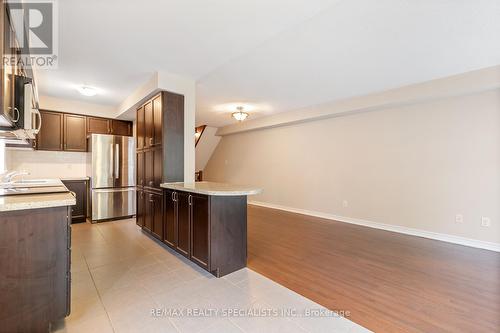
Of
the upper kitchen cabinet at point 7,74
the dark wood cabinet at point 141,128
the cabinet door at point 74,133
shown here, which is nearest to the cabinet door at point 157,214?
the dark wood cabinet at point 141,128

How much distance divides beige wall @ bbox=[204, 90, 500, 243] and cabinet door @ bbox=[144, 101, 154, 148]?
3.75 meters

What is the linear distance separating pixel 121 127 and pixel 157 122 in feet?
8.32

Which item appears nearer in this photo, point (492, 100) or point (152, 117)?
point (492, 100)

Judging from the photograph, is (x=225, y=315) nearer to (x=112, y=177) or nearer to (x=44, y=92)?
(x=112, y=177)

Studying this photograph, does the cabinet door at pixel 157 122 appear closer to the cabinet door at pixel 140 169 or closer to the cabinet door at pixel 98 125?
the cabinet door at pixel 140 169

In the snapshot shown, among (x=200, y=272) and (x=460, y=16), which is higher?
(x=460, y=16)

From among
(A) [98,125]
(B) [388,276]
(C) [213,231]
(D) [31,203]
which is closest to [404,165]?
(B) [388,276]

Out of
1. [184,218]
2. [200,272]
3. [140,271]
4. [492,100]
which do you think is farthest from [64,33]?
[492,100]

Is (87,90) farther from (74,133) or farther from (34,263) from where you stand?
(34,263)

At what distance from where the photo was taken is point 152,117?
3.74 m

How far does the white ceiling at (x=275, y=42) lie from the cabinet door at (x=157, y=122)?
432 millimetres

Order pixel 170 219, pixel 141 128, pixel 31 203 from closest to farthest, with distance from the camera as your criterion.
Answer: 1. pixel 31 203
2. pixel 170 219
3. pixel 141 128

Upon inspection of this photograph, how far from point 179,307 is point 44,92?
487 cm

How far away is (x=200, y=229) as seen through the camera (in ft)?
8.41
